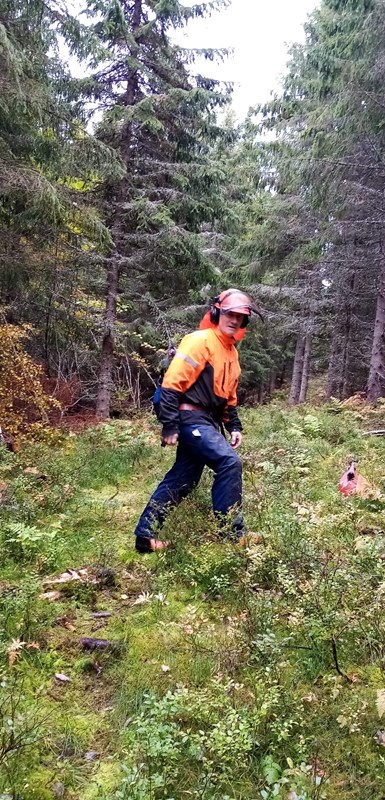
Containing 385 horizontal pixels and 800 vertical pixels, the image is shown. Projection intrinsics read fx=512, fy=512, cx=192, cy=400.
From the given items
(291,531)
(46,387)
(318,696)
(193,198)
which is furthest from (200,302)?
(318,696)

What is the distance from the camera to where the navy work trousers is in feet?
14.4

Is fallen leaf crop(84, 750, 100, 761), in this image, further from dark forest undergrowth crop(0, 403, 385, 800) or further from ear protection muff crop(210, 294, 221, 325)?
ear protection muff crop(210, 294, 221, 325)

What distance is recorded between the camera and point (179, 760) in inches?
92.0

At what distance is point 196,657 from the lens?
309cm

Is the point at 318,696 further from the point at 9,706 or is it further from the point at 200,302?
the point at 200,302

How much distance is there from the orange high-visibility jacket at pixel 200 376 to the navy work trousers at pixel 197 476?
0.22 metres

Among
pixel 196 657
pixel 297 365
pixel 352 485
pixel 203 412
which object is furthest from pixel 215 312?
pixel 297 365

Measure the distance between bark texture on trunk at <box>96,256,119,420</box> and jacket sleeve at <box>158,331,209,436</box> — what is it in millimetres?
7678

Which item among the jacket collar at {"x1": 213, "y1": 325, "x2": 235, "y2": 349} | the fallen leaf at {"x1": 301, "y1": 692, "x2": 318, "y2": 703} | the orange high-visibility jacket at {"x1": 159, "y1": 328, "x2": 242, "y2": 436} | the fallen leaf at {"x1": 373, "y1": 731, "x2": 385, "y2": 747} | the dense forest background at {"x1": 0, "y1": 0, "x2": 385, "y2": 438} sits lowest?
the fallen leaf at {"x1": 301, "y1": 692, "x2": 318, "y2": 703}

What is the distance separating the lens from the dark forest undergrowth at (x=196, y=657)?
7.46ft

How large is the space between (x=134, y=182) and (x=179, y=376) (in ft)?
32.1

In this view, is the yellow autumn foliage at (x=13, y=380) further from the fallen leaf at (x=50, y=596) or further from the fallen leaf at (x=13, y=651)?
the fallen leaf at (x=13, y=651)

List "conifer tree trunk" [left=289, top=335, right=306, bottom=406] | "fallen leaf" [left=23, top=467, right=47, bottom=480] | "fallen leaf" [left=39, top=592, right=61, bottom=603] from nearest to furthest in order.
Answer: "fallen leaf" [left=39, top=592, right=61, bottom=603] < "fallen leaf" [left=23, top=467, right=47, bottom=480] < "conifer tree trunk" [left=289, top=335, right=306, bottom=406]

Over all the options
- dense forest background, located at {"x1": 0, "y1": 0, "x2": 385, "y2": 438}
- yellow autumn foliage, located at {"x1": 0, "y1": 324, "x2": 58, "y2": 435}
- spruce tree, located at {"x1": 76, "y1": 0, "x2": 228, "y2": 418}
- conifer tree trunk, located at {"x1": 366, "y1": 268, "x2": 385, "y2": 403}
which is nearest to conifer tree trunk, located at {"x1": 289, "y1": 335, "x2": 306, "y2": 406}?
dense forest background, located at {"x1": 0, "y1": 0, "x2": 385, "y2": 438}
